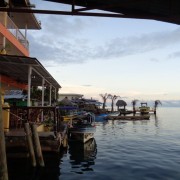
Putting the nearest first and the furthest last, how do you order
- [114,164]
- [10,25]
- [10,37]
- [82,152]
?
[114,164] < [82,152] < [10,37] < [10,25]

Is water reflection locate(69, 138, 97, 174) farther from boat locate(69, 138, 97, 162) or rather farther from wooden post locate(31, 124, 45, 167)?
wooden post locate(31, 124, 45, 167)

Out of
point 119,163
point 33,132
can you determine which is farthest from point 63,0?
point 119,163

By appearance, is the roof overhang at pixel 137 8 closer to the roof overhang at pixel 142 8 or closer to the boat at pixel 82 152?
the roof overhang at pixel 142 8

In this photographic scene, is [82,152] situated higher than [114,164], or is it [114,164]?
[82,152]

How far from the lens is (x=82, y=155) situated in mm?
18969

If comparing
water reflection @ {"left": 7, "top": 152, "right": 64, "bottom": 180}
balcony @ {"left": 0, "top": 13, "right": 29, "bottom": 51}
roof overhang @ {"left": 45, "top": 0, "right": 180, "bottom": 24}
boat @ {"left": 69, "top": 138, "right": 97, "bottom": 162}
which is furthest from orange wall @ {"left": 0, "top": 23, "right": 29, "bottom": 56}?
roof overhang @ {"left": 45, "top": 0, "right": 180, "bottom": 24}

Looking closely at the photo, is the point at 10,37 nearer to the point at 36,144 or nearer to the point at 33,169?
the point at 36,144

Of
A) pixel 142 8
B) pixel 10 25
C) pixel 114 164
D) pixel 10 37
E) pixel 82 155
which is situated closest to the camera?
pixel 142 8

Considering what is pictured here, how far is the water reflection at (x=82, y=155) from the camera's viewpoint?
1532 cm

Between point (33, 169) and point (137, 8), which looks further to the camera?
point (33, 169)

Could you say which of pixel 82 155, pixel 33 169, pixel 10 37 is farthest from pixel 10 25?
pixel 33 169

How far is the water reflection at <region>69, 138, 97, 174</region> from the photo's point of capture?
1532 cm

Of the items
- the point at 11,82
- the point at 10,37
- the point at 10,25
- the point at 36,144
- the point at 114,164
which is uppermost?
the point at 10,25

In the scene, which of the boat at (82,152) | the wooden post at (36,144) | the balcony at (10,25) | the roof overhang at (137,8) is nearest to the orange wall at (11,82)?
the balcony at (10,25)
